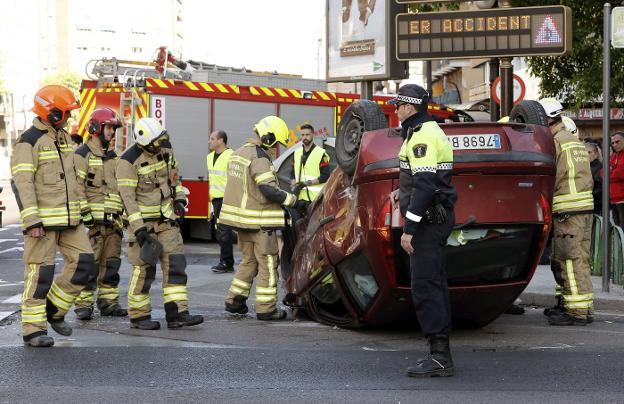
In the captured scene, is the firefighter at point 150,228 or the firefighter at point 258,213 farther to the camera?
the firefighter at point 258,213

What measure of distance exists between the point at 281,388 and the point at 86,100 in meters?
13.2

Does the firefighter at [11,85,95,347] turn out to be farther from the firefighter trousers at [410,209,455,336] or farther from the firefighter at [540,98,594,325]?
the firefighter at [540,98,594,325]

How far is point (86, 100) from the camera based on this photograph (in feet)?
60.8

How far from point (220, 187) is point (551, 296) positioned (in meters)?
5.07

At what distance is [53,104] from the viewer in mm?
7891

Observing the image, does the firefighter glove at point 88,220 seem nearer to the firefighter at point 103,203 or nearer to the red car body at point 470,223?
the firefighter at point 103,203

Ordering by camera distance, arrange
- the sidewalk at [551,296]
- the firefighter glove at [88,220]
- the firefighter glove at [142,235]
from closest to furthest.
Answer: the firefighter glove at [142,235]
the firefighter glove at [88,220]
the sidewalk at [551,296]

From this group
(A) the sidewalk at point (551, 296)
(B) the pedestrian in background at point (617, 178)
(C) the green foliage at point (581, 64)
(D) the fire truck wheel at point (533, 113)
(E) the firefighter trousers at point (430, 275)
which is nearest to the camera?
(E) the firefighter trousers at point (430, 275)

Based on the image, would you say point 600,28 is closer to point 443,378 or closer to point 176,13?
point 443,378

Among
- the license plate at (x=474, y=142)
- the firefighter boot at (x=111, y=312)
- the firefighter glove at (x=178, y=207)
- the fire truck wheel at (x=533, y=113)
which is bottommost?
the firefighter boot at (x=111, y=312)

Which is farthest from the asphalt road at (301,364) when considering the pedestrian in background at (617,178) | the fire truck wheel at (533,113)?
the pedestrian in background at (617,178)

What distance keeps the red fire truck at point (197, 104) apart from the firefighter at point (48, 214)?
30.5 ft

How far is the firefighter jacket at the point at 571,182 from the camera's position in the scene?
28.7 feet

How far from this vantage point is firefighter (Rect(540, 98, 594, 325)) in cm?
877
